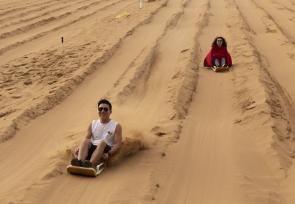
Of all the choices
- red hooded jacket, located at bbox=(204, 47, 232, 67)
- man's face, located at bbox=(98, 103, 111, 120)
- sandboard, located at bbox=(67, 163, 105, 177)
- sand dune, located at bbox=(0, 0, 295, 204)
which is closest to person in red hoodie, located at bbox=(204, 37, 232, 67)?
red hooded jacket, located at bbox=(204, 47, 232, 67)

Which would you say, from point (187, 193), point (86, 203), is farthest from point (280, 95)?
point (86, 203)

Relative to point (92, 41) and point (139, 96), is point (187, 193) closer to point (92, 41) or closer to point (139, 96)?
point (139, 96)

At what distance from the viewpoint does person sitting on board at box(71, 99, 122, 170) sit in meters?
6.86

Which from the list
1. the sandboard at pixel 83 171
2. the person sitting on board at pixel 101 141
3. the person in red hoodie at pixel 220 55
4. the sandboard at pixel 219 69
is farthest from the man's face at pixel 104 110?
the person in red hoodie at pixel 220 55

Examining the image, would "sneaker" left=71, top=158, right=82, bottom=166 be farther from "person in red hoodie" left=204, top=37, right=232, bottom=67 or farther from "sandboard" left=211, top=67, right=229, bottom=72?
"person in red hoodie" left=204, top=37, right=232, bottom=67

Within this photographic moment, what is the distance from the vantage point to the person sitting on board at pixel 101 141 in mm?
6855

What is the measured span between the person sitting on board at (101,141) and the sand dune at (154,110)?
0.20 meters

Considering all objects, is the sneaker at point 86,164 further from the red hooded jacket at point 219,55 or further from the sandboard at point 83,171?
the red hooded jacket at point 219,55

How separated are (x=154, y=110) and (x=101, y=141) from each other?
2542 millimetres

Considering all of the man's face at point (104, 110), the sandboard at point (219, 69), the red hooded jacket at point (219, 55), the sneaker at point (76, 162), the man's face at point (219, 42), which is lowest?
the sandboard at point (219, 69)

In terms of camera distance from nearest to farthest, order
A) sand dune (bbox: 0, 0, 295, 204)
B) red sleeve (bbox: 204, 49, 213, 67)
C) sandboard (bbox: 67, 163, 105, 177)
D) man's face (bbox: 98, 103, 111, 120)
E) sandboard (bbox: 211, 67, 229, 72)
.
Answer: sand dune (bbox: 0, 0, 295, 204)
sandboard (bbox: 67, 163, 105, 177)
man's face (bbox: 98, 103, 111, 120)
sandboard (bbox: 211, 67, 229, 72)
red sleeve (bbox: 204, 49, 213, 67)

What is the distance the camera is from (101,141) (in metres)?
6.93

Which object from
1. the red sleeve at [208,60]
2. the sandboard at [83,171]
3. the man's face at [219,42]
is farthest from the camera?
the red sleeve at [208,60]

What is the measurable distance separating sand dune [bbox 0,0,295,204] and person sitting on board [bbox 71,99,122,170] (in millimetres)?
204
